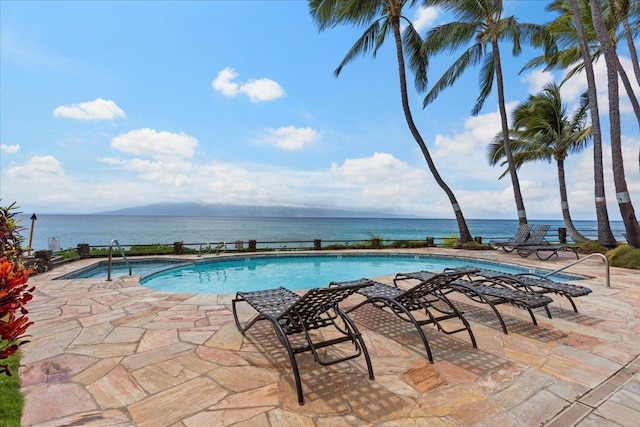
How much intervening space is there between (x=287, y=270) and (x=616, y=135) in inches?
414

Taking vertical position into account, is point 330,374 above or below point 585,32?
below

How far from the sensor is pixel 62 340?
325cm

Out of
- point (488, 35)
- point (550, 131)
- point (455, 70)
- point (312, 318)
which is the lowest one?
point (312, 318)

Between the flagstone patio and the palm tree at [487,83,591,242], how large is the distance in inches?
503

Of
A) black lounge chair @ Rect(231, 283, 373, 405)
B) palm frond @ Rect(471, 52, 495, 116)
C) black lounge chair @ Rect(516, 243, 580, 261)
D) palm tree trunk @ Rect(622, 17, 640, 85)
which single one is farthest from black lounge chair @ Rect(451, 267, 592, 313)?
palm tree trunk @ Rect(622, 17, 640, 85)

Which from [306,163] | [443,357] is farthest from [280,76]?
[306,163]

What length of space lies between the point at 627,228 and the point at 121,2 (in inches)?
569

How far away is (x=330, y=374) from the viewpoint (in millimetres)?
2551

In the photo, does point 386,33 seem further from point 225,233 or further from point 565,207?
point 225,233

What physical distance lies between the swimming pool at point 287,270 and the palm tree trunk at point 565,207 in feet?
18.9

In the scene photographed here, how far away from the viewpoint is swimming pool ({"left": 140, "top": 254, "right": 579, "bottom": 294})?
25.4 feet

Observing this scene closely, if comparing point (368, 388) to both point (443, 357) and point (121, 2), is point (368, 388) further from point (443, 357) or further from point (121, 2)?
point (121, 2)

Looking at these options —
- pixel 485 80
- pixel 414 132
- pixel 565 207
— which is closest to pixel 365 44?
pixel 414 132

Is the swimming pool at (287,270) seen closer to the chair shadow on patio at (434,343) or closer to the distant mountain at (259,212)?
the chair shadow on patio at (434,343)
